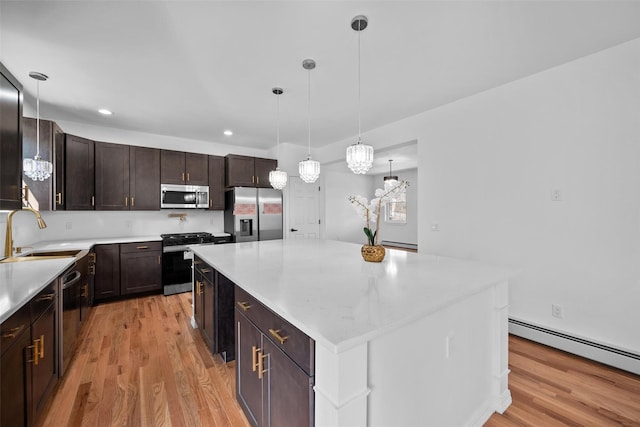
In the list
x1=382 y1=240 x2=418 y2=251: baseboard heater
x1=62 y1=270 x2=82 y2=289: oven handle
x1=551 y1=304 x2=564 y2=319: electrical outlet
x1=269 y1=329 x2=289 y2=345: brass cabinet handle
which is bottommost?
x1=382 y1=240 x2=418 y2=251: baseboard heater

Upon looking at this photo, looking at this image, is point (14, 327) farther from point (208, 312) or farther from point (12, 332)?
point (208, 312)

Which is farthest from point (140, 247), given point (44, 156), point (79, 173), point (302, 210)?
point (302, 210)

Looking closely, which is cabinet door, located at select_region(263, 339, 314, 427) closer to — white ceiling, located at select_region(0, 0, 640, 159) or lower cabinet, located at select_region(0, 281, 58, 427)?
lower cabinet, located at select_region(0, 281, 58, 427)

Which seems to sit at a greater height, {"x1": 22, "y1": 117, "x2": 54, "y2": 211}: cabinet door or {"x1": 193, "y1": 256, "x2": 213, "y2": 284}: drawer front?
{"x1": 22, "y1": 117, "x2": 54, "y2": 211}: cabinet door

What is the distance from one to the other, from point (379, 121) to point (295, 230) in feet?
8.42

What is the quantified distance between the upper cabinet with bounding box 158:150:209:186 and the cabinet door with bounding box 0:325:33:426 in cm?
328

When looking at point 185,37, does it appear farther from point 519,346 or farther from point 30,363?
point 519,346

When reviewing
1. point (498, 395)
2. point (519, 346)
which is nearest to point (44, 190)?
point (498, 395)

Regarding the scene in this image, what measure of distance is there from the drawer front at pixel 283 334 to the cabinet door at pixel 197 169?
12.0ft

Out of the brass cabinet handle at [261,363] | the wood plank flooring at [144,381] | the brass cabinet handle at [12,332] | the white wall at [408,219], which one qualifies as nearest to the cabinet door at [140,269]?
the wood plank flooring at [144,381]

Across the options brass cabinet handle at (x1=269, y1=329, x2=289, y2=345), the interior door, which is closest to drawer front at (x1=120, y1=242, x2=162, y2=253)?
the interior door

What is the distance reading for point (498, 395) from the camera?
160 cm

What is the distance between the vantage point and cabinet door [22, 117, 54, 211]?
2.94 meters

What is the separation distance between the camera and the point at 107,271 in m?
3.56
